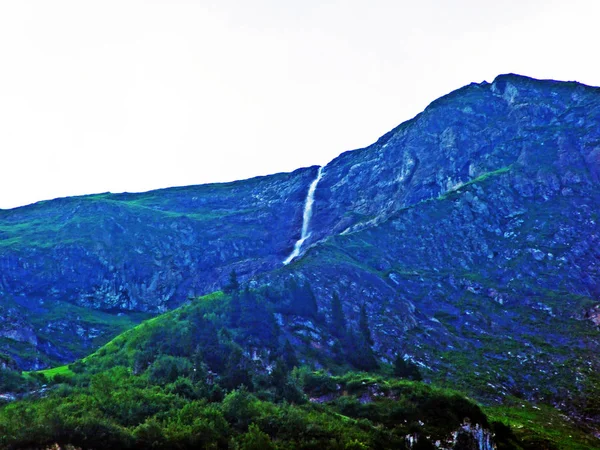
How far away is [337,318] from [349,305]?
21.8 ft

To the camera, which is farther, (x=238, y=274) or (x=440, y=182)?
(x=440, y=182)

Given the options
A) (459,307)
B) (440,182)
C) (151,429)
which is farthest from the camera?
(440,182)

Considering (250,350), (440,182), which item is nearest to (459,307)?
(250,350)

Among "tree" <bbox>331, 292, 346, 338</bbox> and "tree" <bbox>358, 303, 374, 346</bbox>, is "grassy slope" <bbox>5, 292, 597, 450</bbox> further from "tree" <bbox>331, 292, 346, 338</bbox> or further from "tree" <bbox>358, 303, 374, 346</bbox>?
"tree" <bbox>331, 292, 346, 338</bbox>

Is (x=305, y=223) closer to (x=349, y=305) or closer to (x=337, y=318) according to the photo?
(x=349, y=305)

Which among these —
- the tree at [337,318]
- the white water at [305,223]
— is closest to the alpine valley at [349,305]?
the tree at [337,318]

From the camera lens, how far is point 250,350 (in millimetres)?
84562

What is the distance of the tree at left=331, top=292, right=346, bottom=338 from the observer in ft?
321

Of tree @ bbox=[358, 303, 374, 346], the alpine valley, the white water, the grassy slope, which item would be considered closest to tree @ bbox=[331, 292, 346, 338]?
the alpine valley

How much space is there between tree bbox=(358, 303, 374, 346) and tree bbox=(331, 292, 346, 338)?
296 cm

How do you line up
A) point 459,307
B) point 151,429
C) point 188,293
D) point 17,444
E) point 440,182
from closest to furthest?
1. point 17,444
2. point 151,429
3. point 459,307
4. point 188,293
5. point 440,182

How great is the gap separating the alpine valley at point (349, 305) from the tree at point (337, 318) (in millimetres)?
495

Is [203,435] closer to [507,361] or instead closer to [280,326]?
[280,326]

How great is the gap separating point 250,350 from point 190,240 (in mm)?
96443
